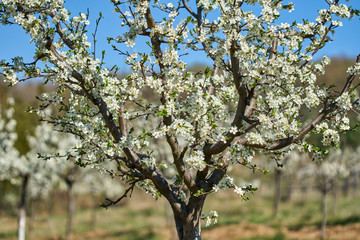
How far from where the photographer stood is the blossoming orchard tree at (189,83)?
5539mm

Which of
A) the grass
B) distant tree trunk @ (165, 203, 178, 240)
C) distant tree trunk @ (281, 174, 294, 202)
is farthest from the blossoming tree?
distant tree trunk @ (281, 174, 294, 202)

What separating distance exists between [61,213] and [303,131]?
41323mm

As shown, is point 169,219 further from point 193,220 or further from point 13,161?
point 193,220

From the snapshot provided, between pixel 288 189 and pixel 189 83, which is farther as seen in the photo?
pixel 288 189

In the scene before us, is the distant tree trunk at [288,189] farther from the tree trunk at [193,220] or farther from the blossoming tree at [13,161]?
the tree trunk at [193,220]

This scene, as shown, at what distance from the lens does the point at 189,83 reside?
18.9 feet

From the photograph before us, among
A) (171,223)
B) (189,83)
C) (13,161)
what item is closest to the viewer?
(189,83)

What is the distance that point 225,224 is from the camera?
82.6 feet

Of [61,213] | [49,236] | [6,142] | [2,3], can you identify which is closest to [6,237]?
[49,236]

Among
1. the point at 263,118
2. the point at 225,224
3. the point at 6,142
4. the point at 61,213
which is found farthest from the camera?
the point at 61,213

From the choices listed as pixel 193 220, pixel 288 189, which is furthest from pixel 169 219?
pixel 288 189

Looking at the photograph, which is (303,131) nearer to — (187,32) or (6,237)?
(187,32)

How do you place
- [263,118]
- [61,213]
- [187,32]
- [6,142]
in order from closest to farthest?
[263,118]
[187,32]
[6,142]
[61,213]

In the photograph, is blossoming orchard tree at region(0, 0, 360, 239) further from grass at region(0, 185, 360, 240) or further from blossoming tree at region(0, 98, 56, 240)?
grass at region(0, 185, 360, 240)
